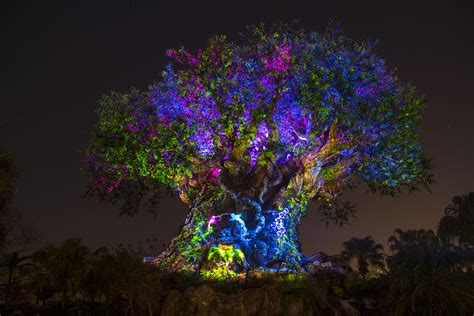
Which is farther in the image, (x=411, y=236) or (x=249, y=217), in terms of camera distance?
(x=411, y=236)

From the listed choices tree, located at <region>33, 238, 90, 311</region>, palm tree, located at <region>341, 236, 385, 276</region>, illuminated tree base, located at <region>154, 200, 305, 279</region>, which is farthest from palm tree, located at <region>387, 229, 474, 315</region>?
palm tree, located at <region>341, 236, 385, 276</region>

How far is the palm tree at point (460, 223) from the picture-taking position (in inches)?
2016

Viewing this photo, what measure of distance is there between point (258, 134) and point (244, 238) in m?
6.04

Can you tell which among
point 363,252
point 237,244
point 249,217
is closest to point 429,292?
point 237,244

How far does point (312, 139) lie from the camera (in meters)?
28.3

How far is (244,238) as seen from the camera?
26.3 metres

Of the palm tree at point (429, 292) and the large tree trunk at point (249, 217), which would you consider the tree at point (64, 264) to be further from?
the palm tree at point (429, 292)

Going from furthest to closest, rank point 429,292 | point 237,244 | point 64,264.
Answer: point 237,244
point 64,264
point 429,292

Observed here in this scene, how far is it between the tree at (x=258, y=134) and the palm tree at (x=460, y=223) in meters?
25.6

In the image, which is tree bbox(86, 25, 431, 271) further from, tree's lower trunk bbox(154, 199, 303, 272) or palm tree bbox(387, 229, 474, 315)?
palm tree bbox(387, 229, 474, 315)

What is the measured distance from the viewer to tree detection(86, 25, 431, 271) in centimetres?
2666

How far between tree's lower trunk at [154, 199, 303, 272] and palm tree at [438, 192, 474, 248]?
31085 millimetres

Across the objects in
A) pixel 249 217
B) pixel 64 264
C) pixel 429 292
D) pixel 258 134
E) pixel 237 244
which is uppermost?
pixel 258 134

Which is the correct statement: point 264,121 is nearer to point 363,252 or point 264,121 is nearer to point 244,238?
point 244,238
